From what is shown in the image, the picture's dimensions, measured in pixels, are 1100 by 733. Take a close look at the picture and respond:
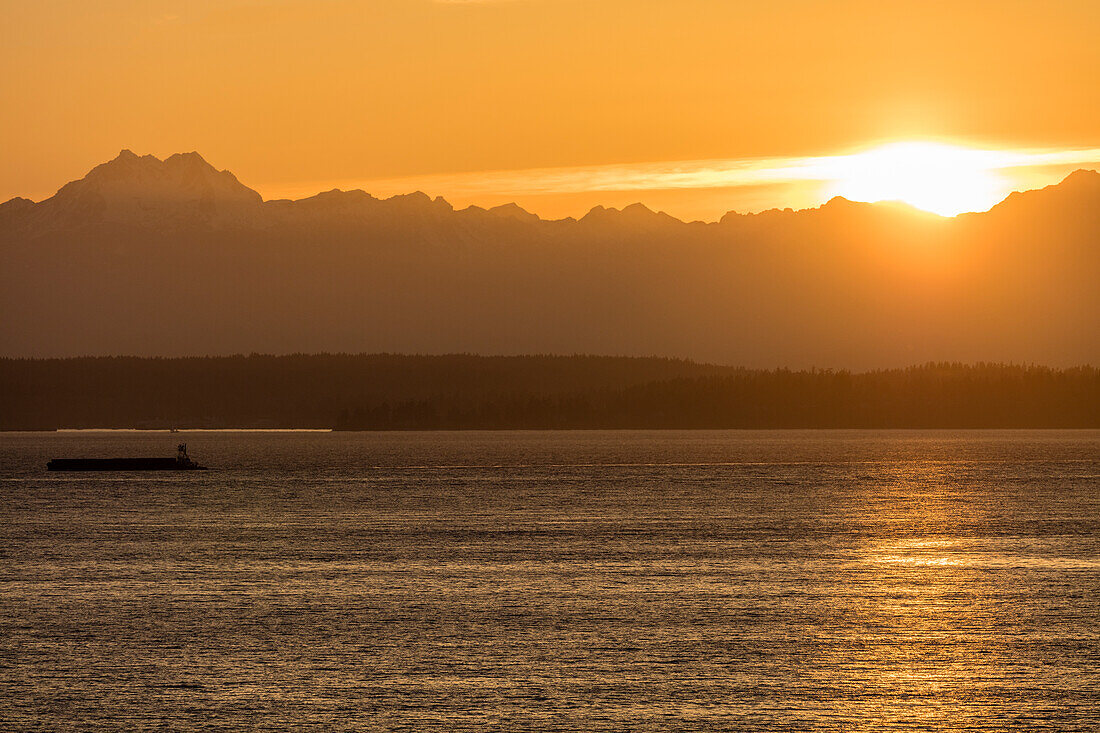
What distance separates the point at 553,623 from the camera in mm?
60844

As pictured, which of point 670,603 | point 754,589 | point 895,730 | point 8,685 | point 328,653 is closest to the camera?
point 895,730

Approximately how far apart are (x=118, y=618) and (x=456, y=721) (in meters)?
26.8

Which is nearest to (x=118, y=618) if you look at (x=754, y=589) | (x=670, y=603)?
(x=670, y=603)

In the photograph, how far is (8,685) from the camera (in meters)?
46.7

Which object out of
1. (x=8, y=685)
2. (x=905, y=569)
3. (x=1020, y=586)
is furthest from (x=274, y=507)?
(x=8, y=685)

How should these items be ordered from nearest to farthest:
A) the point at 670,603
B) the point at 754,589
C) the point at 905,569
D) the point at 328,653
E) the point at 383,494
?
the point at 328,653, the point at 670,603, the point at 754,589, the point at 905,569, the point at 383,494

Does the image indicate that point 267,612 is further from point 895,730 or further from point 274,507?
point 274,507

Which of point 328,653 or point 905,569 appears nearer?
point 328,653

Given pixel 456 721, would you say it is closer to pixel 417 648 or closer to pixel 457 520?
pixel 417 648

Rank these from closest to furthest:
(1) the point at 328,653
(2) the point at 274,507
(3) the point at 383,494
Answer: (1) the point at 328,653 < (2) the point at 274,507 < (3) the point at 383,494

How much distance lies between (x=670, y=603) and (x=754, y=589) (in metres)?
7.61

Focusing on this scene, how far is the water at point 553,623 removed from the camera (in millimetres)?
42875

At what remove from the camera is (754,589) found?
7319cm

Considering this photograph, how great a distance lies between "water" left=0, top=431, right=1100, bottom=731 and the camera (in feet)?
141
